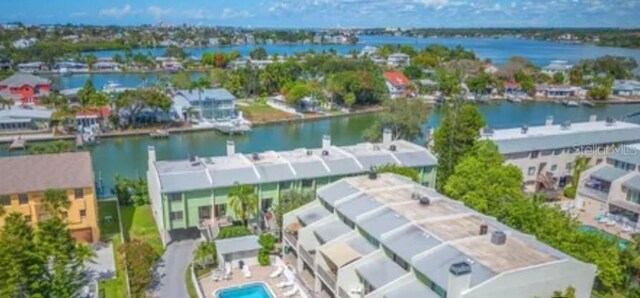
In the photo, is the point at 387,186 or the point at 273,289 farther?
the point at 387,186

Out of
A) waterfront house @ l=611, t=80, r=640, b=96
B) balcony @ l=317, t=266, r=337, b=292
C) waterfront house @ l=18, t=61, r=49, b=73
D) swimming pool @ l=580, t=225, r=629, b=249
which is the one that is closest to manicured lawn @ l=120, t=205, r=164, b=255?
balcony @ l=317, t=266, r=337, b=292

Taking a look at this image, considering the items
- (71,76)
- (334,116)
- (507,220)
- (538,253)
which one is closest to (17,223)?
(538,253)

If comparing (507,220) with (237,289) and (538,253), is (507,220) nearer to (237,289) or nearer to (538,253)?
(538,253)

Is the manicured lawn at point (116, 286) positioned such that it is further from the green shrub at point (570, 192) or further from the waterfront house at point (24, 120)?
the waterfront house at point (24, 120)

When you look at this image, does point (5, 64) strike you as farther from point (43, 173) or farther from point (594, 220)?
point (594, 220)

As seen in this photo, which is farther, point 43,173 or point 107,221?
point 107,221

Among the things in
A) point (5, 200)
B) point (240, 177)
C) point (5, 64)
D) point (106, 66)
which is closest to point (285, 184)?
point (240, 177)
